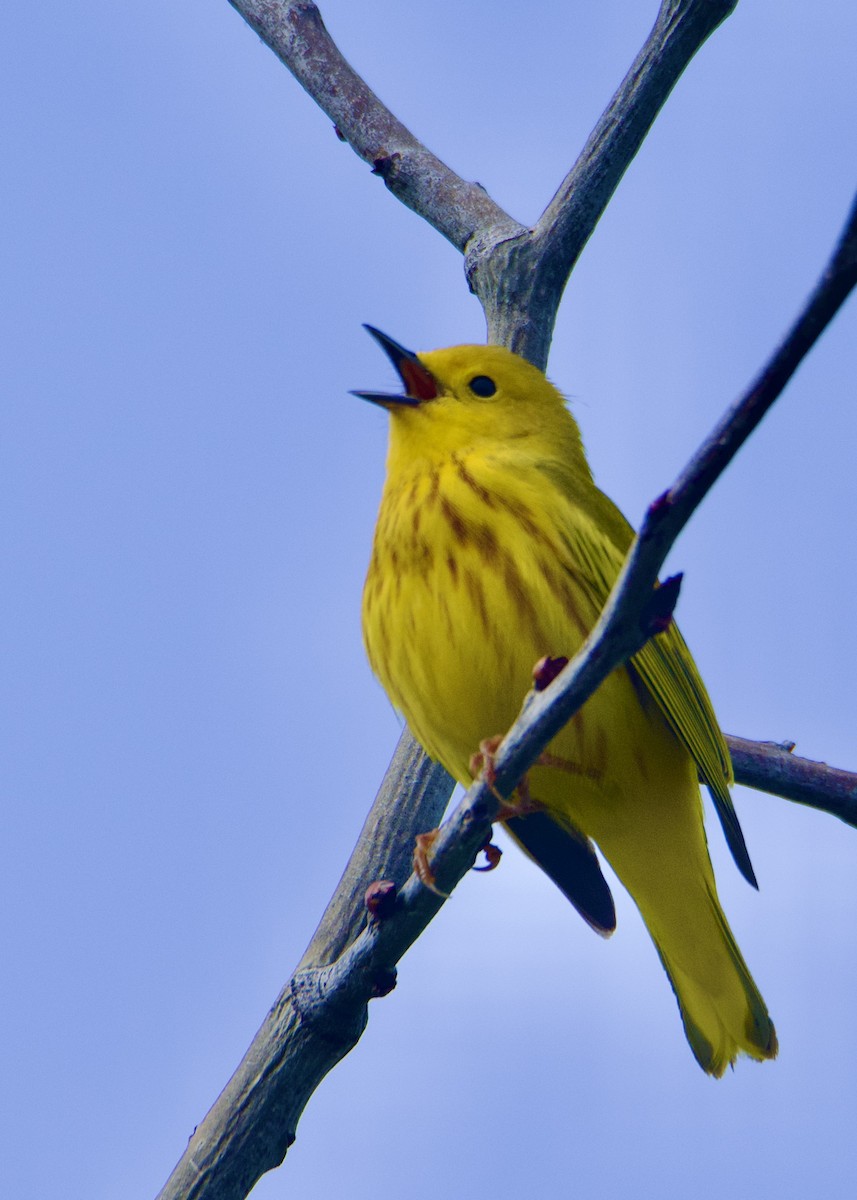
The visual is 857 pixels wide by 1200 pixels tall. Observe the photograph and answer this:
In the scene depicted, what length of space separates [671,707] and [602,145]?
246cm

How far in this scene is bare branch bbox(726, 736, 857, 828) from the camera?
14.6ft

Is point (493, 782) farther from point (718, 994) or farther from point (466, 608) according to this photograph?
point (718, 994)

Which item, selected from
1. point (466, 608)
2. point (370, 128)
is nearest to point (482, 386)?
point (466, 608)

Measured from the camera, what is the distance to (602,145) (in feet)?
16.6

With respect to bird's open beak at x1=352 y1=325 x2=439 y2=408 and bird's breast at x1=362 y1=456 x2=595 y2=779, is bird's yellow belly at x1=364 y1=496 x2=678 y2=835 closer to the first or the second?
bird's breast at x1=362 y1=456 x2=595 y2=779

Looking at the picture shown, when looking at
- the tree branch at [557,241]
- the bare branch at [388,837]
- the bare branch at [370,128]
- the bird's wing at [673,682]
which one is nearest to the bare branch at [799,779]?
the bird's wing at [673,682]

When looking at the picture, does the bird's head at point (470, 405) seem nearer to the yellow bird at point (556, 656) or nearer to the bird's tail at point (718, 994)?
the yellow bird at point (556, 656)

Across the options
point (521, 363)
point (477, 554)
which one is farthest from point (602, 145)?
point (477, 554)

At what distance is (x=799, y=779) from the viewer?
4.48 m

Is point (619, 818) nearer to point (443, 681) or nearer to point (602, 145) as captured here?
point (443, 681)

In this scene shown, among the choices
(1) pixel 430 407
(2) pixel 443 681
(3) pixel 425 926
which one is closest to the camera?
(3) pixel 425 926

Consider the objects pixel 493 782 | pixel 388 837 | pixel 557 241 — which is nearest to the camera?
pixel 493 782

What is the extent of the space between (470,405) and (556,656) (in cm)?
115

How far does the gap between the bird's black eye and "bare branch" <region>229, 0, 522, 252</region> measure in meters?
1.08
